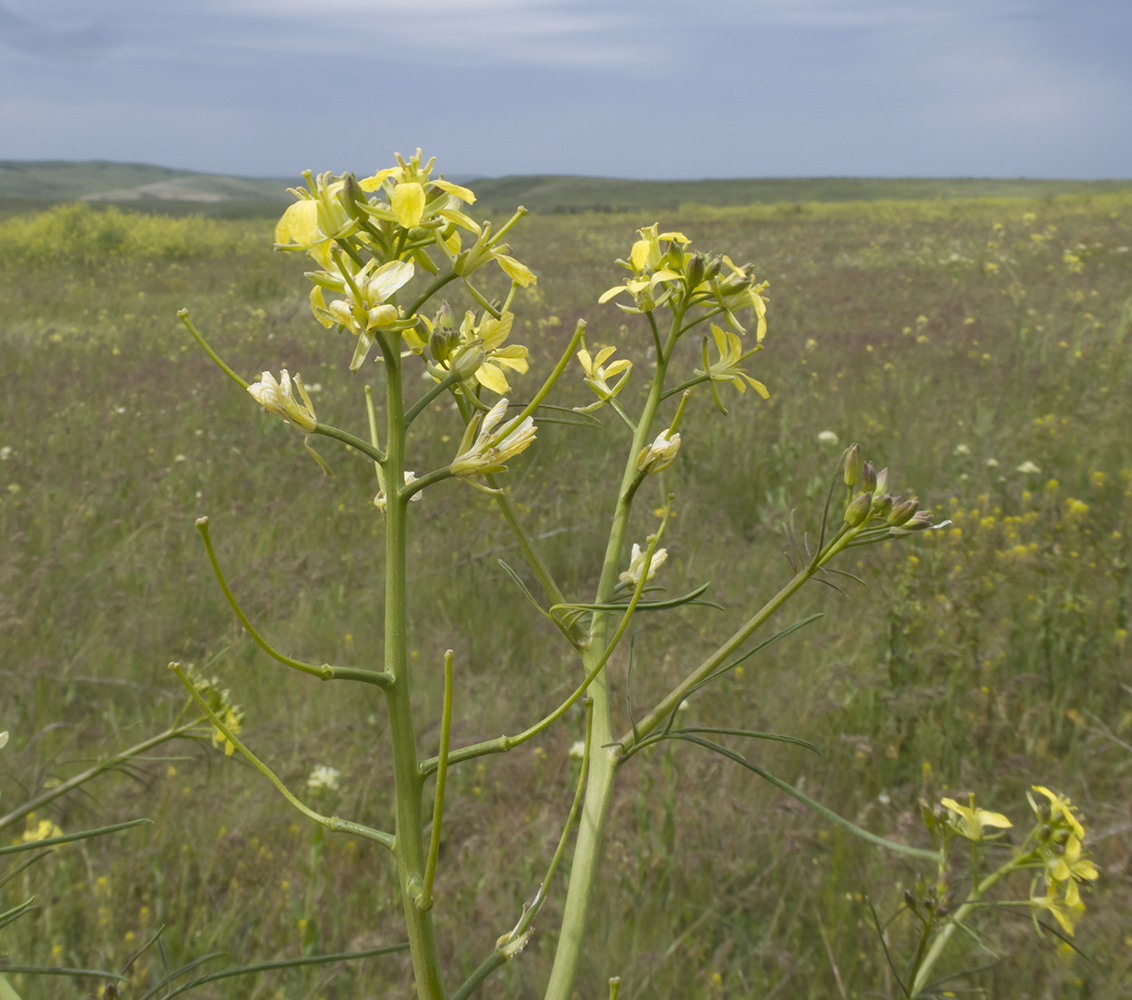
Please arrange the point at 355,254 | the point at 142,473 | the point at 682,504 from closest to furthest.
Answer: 1. the point at 355,254
2. the point at 682,504
3. the point at 142,473

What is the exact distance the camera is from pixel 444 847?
2.20m

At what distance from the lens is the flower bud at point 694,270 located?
2.45 feet

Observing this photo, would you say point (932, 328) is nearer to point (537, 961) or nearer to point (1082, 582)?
point (1082, 582)

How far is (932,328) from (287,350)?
5.50 metres

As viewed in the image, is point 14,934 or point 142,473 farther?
point 142,473

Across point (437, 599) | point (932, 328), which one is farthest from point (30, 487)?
point (932, 328)

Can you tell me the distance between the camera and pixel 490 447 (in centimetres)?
57

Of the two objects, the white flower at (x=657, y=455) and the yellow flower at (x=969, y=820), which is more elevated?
the white flower at (x=657, y=455)

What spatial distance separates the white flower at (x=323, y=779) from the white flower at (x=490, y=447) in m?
1.85

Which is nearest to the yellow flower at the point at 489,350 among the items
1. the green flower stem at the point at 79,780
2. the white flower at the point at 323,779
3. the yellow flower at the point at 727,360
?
the yellow flower at the point at 727,360

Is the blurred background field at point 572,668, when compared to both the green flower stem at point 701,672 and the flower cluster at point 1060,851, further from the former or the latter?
the flower cluster at point 1060,851

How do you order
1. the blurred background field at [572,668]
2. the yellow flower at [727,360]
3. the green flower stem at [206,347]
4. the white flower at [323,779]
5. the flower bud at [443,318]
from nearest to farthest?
the green flower stem at [206,347], the flower bud at [443,318], the yellow flower at [727,360], the blurred background field at [572,668], the white flower at [323,779]

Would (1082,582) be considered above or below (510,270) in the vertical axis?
below

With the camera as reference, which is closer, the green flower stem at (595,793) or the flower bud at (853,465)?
Answer: the green flower stem at (595,793)
